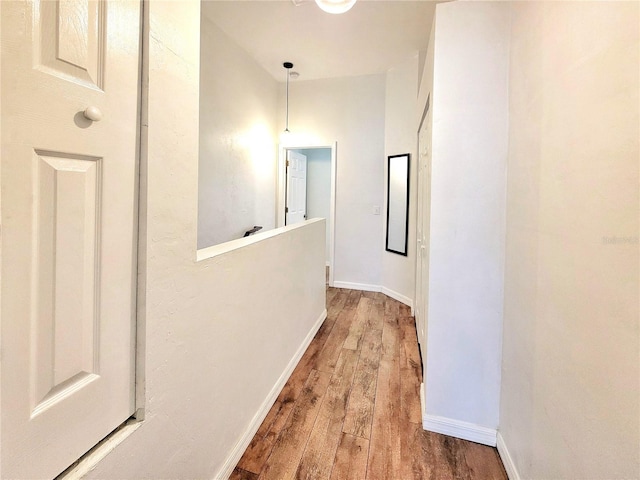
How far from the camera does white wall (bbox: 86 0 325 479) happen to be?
2.75 ft

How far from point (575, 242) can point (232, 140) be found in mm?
3124

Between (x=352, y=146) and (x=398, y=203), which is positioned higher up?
(x=352, y=146)

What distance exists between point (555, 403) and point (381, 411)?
1.03 meters

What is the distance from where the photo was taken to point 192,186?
1.03m

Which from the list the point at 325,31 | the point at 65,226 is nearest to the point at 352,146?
the point at 325,31

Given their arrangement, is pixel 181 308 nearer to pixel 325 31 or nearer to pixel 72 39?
pixel 72 39

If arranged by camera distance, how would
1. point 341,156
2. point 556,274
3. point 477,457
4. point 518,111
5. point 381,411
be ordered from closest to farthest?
point 556,274, point 518,111, point 477,457, point 381,411, point 341,156

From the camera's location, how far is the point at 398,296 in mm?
3834

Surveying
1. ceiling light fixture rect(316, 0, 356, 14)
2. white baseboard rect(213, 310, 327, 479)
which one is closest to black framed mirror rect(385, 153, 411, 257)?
white baseboard rect(213, 310, 327, 479)

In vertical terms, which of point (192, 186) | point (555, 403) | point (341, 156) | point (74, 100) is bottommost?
point (555, 403)

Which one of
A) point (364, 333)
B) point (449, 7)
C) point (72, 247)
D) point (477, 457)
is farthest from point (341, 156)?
point (72, 247)

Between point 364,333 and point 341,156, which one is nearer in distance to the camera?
point 364,333

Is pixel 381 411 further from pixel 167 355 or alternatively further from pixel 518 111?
pixel 518 111

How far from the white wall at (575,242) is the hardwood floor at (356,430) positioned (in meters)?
0.35
